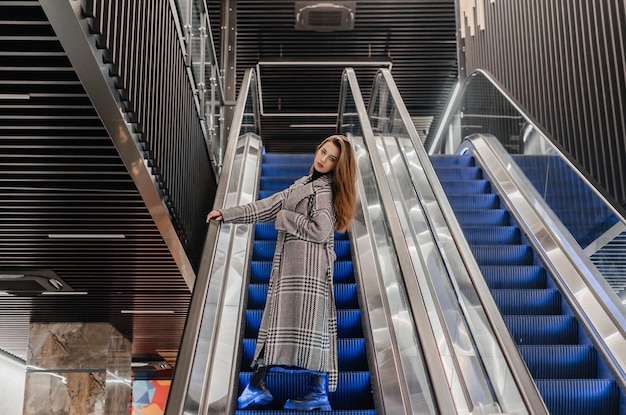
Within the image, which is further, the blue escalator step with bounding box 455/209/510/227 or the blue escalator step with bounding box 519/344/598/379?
the blue escalator step with bounding box 455/209/510/227

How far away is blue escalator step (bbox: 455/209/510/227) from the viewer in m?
6.95

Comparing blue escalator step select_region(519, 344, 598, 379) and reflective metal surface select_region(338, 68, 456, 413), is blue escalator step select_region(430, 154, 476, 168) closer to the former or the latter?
reflective metal surface select_region(338, 68, 456, 413)

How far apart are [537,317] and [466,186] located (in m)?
2.88

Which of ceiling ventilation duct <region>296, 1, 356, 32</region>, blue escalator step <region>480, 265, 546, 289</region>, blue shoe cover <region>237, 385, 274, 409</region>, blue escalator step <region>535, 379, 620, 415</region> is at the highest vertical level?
ceiling ventilation duct <region>296, 1, 356, 32</region>

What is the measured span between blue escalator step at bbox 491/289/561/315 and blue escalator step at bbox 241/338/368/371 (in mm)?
1200

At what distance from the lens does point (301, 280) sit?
401 centimetres

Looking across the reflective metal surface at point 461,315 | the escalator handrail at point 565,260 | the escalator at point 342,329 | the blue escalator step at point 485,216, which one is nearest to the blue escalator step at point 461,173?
the escalator handrail at point 565,260

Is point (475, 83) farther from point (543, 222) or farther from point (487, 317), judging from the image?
point (487, 317)

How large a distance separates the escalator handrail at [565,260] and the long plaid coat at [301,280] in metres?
1.76

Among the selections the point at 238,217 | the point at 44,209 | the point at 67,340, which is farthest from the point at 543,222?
the point at 67,340

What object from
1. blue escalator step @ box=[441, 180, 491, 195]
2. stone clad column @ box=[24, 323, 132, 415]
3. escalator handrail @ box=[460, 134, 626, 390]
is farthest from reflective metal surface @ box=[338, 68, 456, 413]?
stone clad column @ box=[24, 323, 132, 415]

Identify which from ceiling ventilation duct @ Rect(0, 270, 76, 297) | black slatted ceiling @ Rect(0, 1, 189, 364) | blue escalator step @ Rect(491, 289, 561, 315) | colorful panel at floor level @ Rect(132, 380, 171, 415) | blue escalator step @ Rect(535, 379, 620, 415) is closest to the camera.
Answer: black slatted ceiling @ Rect(0, 1, 189, 364)

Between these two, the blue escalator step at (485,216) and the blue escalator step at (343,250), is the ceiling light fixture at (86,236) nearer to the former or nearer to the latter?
the blue escalator step at (343,250)

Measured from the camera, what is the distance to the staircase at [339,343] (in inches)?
175
